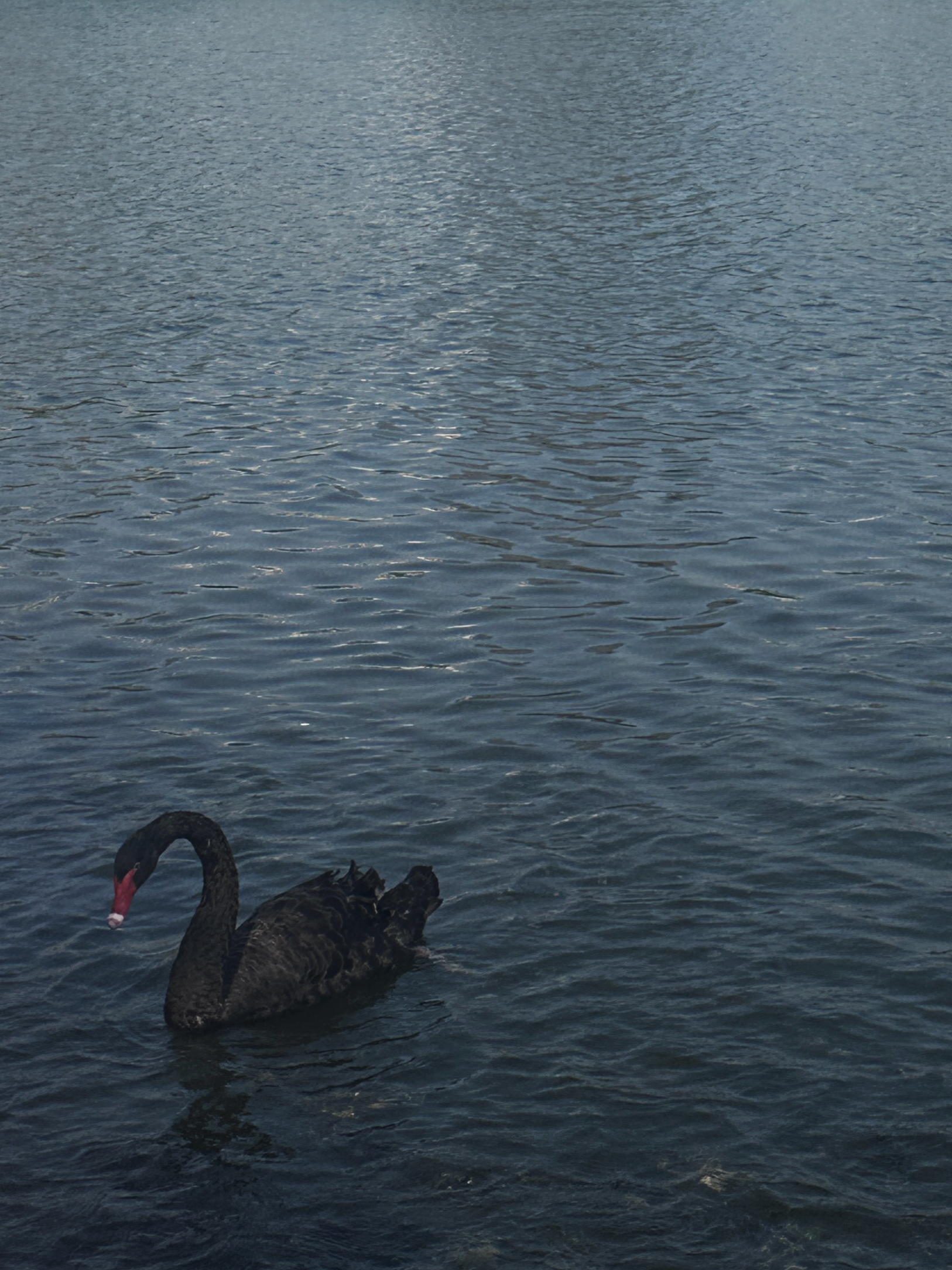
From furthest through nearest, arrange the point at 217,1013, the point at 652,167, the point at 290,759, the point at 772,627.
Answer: the point at 652,167
the point at 772,627
the point at 290,759
the point at 217,1013

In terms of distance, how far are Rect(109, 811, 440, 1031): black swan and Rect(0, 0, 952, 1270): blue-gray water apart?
0.69 ft

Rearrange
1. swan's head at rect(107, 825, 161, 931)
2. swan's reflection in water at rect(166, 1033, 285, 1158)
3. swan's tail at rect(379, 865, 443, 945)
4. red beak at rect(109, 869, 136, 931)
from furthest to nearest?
swan's tail at rect(379, 865, 443, 945) < swan's head at rect(107, 825, 161, 931) < red beak at rect(109, 869, 136, 931) < swan's reflection in water at rect(166, 1033, 285, 1158)

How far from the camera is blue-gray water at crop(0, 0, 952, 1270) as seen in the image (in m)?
8.18

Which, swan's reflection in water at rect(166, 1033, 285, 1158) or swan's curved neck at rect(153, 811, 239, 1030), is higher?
swan's curved neck at rect(153, 811, 239, 1030)

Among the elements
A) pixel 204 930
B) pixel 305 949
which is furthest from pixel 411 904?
pixel 204 930

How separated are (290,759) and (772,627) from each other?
193 inches

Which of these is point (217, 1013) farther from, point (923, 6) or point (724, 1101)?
point (923, 6)

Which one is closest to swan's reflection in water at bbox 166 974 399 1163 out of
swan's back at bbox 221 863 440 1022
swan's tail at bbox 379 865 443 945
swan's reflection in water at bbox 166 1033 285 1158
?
swan's reflection in water at bbox 166 1033 285 1158

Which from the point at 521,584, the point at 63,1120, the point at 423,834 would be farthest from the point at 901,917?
the point at 521,584

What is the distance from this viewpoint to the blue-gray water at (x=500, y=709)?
818 centimetres

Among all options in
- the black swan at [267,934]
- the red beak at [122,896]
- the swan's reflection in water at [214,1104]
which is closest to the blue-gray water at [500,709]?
the swan's reflection in water at [214,1104]

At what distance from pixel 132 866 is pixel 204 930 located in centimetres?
60

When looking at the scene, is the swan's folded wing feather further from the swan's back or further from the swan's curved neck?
the swan's curved neck

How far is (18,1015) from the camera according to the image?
9562 mm
